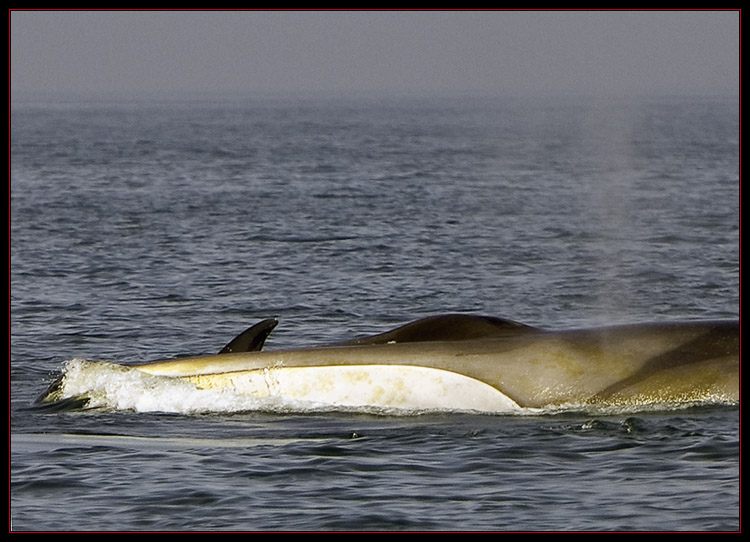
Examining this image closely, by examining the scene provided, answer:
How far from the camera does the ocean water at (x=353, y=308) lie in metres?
14.6

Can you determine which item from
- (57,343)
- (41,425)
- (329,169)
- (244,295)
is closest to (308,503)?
(41,425)

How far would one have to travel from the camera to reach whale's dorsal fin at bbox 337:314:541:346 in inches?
774

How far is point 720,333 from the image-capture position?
18844 millimetres

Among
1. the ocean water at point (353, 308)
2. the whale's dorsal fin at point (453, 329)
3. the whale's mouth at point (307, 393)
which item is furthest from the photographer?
the whale's dorsal fin at point (453, 329)

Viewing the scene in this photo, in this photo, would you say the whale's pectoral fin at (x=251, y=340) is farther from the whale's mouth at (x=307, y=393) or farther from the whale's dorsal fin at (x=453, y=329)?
the whale's dorsal fin at (x=453, y=329)

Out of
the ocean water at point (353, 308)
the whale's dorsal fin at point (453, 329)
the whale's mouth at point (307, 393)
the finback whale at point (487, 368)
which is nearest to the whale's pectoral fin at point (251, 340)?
the finback whale at point (487, 368)

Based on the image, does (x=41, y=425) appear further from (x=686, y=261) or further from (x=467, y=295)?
(x=686, y=261)

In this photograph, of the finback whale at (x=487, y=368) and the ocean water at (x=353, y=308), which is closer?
the ocean water at (x=353, y=308)

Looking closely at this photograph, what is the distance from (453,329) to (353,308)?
7.55 m

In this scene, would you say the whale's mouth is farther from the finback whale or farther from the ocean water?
the ocean water

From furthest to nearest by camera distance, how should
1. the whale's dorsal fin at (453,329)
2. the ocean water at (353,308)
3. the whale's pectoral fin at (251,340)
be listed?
1. the whale's pectoral fin at (251,340)
2. the whale's dorsal fin at (453,329)
3. the ocean water at (353,308)

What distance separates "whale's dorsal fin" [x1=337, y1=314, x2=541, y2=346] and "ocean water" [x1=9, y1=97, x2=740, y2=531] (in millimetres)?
1478

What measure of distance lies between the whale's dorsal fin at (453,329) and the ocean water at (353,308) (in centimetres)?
148

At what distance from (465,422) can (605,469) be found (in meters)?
2.78
